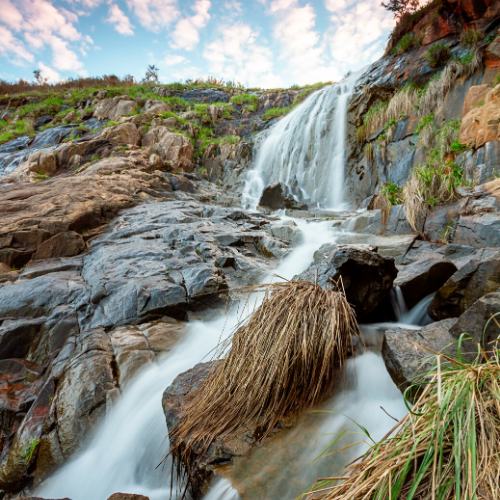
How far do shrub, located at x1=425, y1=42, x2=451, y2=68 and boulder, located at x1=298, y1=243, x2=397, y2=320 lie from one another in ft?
26.7

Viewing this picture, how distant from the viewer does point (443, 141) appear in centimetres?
621

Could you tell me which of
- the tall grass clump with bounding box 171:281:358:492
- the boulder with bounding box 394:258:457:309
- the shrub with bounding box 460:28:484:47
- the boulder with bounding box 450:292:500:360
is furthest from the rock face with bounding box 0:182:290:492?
the shrub with bounding box 460:28:484:47

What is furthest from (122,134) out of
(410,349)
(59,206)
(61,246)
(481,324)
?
(481,324)

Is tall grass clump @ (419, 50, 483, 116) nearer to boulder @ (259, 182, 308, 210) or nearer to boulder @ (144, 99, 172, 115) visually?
boulder @ (259, 182, 308, 210)

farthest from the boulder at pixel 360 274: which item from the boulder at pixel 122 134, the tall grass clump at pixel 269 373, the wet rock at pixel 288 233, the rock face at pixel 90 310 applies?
the boulder at pixel 122 134

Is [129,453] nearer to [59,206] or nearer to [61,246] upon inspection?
[61,246]

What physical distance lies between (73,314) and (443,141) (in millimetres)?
7669

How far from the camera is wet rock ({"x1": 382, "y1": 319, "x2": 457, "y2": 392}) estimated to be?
74.8 inches

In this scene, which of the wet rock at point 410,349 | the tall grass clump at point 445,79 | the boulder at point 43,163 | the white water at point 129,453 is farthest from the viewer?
the boulder at point 43,163

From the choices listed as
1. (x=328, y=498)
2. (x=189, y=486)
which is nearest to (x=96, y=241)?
(x=189, y=486)

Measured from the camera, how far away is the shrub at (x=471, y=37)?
23.8 feet

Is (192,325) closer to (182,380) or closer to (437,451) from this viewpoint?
(182,380)

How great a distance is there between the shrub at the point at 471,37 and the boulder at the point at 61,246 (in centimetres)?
1054

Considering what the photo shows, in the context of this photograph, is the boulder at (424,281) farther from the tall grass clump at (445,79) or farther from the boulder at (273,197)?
the boulder at (273,197)
